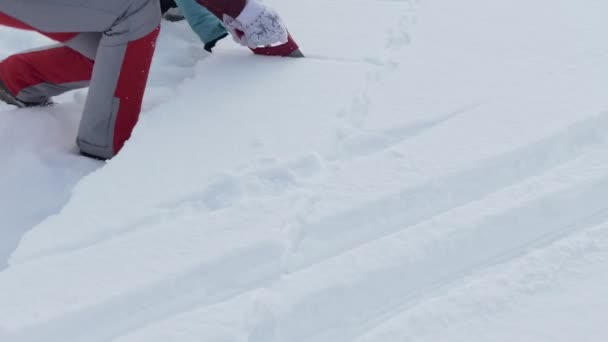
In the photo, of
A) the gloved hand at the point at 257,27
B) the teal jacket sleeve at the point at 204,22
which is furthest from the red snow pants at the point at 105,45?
the teal jacket sleeve at the point at 204,22

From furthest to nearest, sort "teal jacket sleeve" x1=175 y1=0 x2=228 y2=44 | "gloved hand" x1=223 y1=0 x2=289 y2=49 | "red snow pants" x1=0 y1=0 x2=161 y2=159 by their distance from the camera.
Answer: "teal jacket sleeve" x1=175 y1=0 x2=228 y2=44
"gloved hand" x1=223 y1=0 x2=289 y2=49
"red snow pants" x1=0 y1=0 x2=161 y2=159

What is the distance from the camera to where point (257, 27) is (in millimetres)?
2082

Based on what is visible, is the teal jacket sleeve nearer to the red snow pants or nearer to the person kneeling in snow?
the person kneeling in snow

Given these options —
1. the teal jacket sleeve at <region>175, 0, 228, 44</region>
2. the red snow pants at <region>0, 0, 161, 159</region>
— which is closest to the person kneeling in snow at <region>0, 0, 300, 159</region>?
the red snow pants at <region>0, 0, 161, 159</region>

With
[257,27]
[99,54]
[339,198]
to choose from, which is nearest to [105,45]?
[99,54]

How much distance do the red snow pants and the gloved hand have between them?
24cm

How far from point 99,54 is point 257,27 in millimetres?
435

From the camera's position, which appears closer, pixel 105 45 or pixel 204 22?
pixel 105 45

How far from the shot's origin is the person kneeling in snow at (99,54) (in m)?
1.81

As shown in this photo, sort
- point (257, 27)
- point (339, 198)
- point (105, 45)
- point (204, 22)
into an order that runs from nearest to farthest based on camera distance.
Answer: point (339, 198) < point (105, 45) < point (257, 27) < point (204, 22)

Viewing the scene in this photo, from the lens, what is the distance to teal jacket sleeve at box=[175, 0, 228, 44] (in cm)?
228

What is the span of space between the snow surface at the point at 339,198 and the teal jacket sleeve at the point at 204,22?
73 mm

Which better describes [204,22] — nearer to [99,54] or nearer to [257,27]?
[257,27]

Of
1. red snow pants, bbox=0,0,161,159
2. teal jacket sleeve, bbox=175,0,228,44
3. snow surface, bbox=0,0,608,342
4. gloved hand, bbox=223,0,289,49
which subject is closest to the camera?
snow surface, bbox=0,0,608,342
